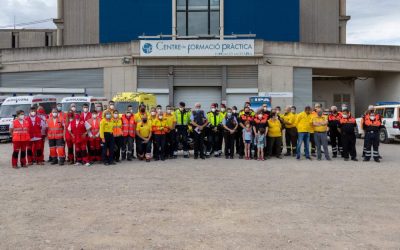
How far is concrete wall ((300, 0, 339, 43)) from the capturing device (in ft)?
127

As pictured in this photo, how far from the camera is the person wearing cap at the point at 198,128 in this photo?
50.0 feet

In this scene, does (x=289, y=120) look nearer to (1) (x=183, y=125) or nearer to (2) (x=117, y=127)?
(1) (x=183, y=125)

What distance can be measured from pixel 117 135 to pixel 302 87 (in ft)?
62.7

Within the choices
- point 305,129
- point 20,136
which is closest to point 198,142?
point 305,129

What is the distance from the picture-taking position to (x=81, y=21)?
1554 inches

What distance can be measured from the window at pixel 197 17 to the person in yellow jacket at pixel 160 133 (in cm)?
2057

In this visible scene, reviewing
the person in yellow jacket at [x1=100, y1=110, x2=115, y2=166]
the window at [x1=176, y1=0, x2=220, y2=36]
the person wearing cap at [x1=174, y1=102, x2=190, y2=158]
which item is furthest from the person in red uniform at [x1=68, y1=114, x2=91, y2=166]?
the window at [x1=176, y1=0, x2=220, y2=36]

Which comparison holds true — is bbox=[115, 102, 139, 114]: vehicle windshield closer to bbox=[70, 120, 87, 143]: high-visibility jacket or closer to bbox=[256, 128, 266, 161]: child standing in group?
bbox=[70, 120, 87, 143]: high-visibility jacket

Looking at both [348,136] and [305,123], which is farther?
[305,123]

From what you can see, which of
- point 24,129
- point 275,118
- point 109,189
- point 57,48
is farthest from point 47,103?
point 109,189

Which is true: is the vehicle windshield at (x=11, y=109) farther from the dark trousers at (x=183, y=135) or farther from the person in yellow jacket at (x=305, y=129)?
the person in yellow jacket at (x=305, y=129)

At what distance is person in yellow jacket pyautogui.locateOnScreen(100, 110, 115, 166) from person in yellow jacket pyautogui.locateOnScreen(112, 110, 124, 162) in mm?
292

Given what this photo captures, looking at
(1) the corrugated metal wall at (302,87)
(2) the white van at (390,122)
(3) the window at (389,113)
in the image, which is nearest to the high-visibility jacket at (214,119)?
(2) the white van at (390,122)

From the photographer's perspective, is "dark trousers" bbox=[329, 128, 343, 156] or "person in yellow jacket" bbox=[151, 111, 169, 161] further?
"dark trousers" bbox=[329, 128, 343, 156]
